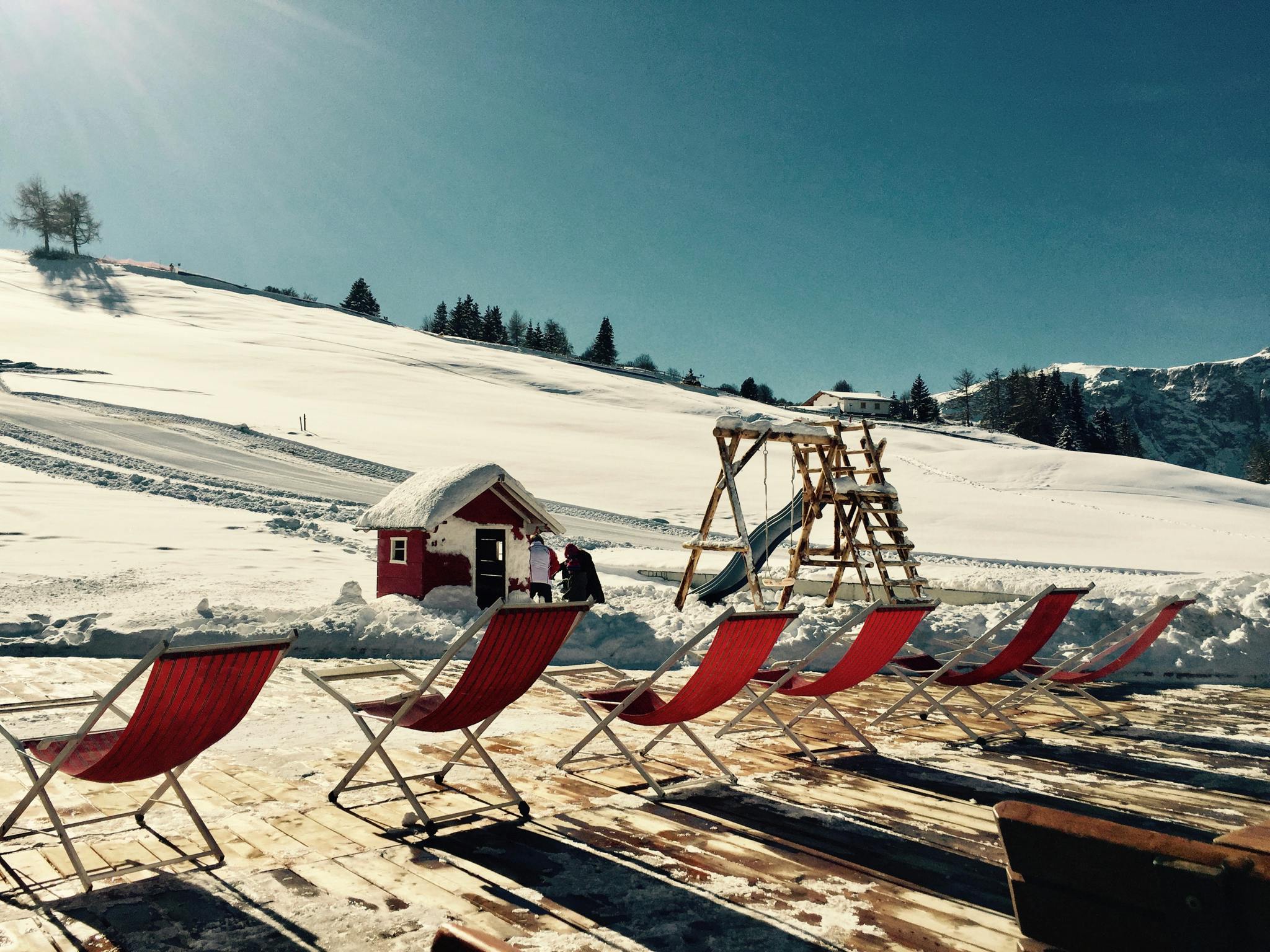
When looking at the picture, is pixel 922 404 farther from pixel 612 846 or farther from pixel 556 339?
pixel 612 846

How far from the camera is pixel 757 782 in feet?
15.9

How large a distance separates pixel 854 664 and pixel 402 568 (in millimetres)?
7652

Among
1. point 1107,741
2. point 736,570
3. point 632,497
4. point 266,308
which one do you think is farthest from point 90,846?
point 266,308

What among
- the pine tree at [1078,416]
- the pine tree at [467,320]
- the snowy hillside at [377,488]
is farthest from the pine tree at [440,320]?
the pine tree at [1078,416]

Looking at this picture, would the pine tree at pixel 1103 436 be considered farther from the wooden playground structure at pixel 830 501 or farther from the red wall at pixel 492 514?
the red wall at pixel 492 514

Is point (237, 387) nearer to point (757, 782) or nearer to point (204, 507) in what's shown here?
point (204, 507)

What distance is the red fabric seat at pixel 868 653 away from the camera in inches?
213

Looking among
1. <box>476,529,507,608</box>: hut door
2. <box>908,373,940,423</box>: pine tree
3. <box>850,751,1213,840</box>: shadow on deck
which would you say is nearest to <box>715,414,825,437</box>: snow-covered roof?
<box>476,529,507,608</box>: hut door

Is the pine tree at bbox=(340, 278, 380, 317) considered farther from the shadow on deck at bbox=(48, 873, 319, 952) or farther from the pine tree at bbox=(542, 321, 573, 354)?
the shadow on deck at bbox=(48, 873, 319, 952)

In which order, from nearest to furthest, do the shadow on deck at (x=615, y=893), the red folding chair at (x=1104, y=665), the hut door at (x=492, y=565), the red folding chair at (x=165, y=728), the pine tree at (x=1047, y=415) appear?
the shadow on deck at (x=615, y=893) < the red folding chair at (x=165, y=728) < the red folding chair at (x=1104, y=665) < the hut door at (x=492, y=565) < the pine tree at (x=1047, y=415)

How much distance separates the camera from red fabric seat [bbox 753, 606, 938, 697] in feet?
17.7

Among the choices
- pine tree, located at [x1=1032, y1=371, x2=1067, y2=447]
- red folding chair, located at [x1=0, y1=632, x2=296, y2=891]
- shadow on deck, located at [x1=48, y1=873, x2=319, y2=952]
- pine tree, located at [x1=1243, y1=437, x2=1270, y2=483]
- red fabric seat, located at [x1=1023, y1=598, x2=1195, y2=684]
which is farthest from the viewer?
pine tree, located at [x1=1243, y1=437, x2=1270, y2=483]

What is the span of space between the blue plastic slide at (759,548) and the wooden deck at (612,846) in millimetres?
7937

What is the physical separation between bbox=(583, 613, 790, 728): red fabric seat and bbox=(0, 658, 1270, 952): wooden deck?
0.41 meters
